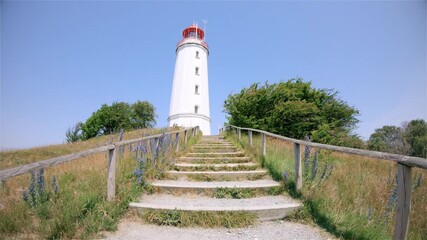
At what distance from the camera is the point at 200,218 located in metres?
3.16

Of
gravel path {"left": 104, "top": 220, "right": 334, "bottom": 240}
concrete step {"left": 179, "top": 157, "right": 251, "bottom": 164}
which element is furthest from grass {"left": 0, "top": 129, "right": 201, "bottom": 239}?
concrete step {"left": 179, "top": 157, "right": 251, "bottom": 164}

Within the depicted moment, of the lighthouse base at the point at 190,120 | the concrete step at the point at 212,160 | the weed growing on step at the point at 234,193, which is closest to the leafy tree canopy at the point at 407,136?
the lighthouse base at the point at 190,120

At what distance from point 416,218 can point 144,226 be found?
3980 mm

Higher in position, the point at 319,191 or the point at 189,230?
the point at 319,191

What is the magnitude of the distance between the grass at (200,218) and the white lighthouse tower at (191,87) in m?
19.2

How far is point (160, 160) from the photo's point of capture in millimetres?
5355

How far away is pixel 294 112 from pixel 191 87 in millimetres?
13437

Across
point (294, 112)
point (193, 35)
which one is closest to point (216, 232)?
point (294, 112)

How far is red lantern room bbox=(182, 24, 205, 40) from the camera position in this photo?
90.1 ft

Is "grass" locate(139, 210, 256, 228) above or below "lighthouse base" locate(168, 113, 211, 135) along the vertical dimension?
below

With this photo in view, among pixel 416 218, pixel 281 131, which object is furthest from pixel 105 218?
pixel 281 131

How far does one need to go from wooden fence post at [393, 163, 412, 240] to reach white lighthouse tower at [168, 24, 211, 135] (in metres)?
20.6

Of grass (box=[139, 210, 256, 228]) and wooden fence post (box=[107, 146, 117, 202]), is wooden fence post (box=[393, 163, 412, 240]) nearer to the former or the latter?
grass (box=[139, 210, 256, 228])

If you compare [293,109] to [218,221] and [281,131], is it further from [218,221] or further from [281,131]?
[218,221]
